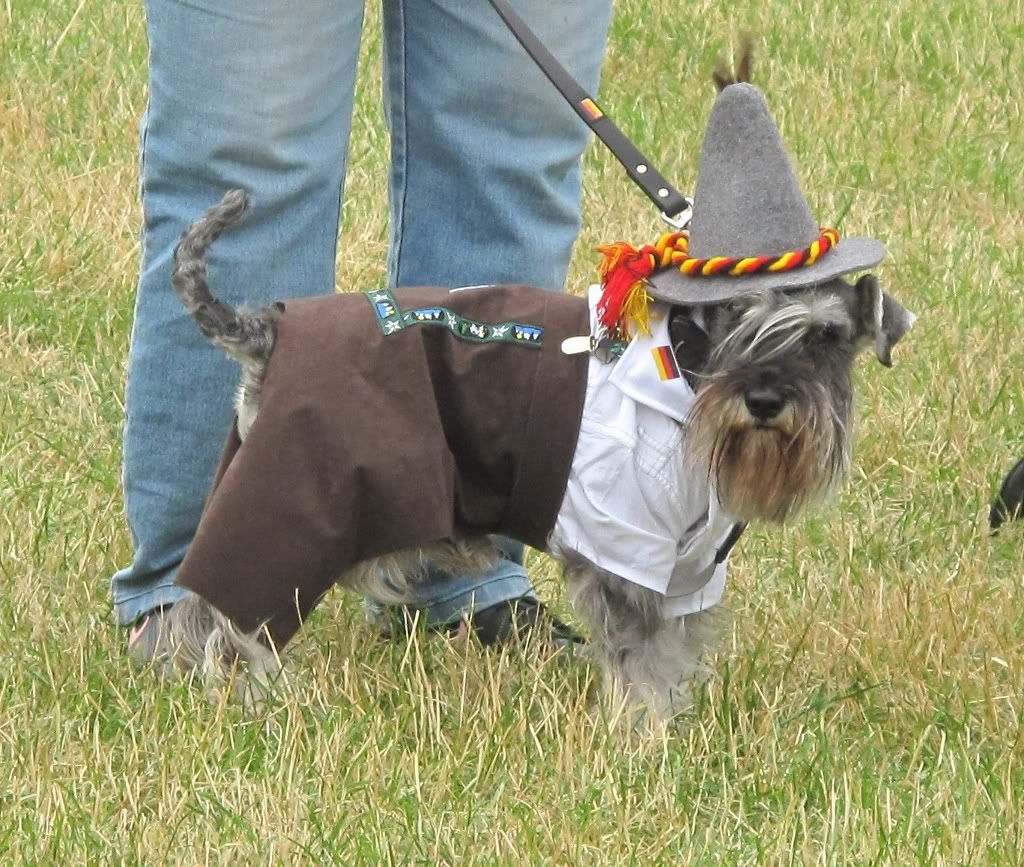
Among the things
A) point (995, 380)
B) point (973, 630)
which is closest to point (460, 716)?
point (973, 630)

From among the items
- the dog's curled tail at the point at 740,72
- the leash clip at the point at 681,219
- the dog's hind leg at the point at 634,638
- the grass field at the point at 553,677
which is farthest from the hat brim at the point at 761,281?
the grass field at the point at 553,677

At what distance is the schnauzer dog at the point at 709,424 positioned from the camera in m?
3.15

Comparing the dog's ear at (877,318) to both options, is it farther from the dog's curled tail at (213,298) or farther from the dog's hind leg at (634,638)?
the dog's curled tail at (213,298)

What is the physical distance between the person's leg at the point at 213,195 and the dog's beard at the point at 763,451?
36.9 inches

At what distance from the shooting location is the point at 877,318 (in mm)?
3238

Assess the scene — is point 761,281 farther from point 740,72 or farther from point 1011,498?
point 1011,498

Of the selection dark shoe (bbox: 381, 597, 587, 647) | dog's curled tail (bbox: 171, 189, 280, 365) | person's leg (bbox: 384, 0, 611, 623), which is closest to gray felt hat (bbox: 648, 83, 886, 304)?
person's leg (bbox: 384, 0, 611, 623)

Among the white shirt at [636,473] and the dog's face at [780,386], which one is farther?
the white shirt at [636,473]

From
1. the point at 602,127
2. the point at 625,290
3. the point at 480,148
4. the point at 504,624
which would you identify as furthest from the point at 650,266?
the point at 504,624

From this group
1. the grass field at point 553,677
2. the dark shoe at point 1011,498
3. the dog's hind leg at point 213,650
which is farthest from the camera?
the dark shoe at point 1011,498

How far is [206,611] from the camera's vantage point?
3631 mm

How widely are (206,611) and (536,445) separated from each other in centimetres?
81

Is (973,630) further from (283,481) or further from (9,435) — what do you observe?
(9,435)

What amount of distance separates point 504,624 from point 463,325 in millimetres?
924
